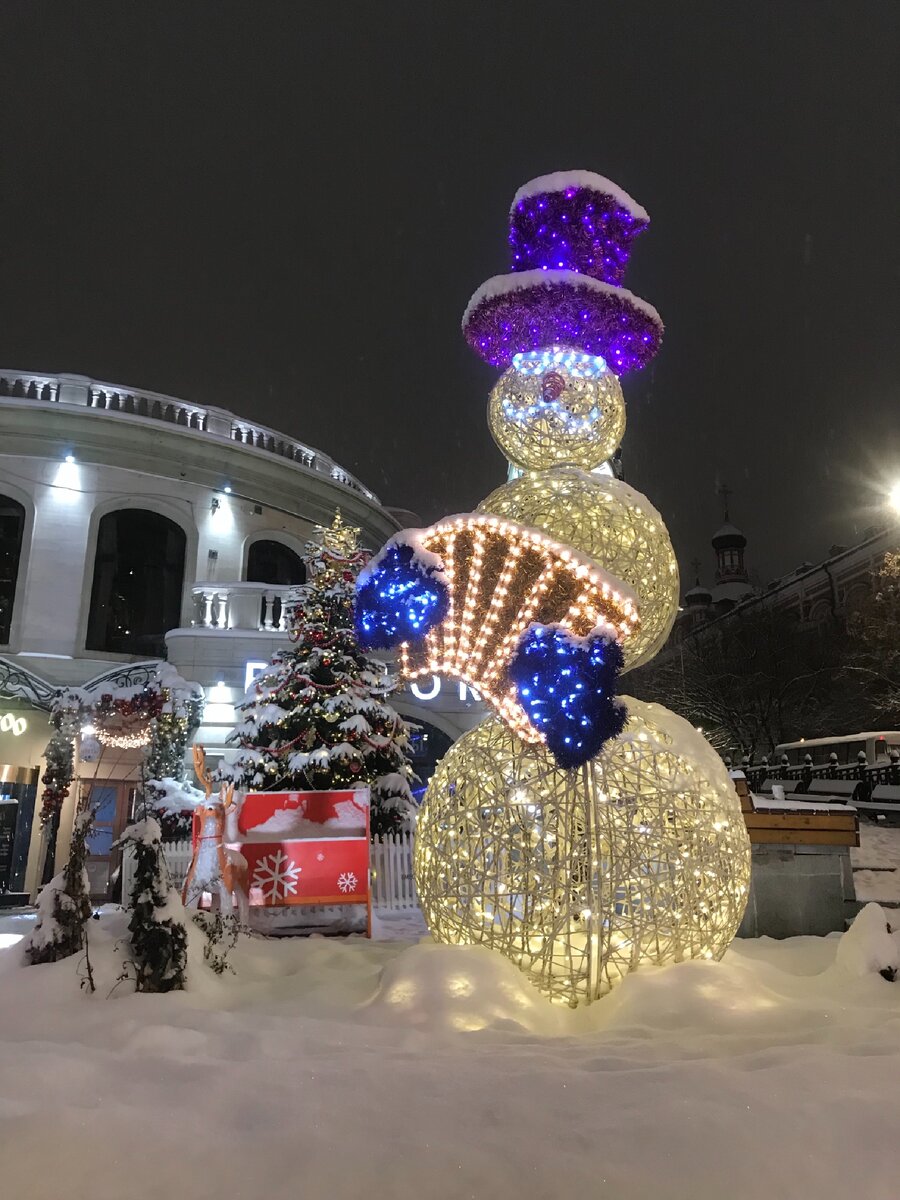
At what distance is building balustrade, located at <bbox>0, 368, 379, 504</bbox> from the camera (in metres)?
17.6

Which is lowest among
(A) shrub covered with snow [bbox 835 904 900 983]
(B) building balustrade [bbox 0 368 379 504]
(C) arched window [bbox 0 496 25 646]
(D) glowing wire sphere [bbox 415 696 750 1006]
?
(A) shrub covered with snow [bbox 835 904 900 983]

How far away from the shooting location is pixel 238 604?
651 inches

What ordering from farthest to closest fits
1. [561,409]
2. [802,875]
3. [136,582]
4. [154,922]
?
[136,582]
[802,875]
[561,409]
[154,922]

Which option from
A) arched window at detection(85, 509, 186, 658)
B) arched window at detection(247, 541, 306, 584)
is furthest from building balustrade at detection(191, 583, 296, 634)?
arched window at detection(247, 541, 306, 584)

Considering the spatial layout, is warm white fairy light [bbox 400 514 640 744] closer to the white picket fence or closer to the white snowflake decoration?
the white snowflake decoration

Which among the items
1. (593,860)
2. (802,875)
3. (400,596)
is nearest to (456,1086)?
(593,860)

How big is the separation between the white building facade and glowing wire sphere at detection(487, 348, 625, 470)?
11.2 meters

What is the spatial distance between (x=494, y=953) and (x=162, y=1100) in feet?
6.09

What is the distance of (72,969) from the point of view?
14.9 feet

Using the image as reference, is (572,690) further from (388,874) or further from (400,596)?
(388,874)

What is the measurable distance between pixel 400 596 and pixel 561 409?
2.07 metres

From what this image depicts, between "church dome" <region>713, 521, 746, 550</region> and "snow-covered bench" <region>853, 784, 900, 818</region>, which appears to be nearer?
"snow-covered bench" <region>853, 784, 900, 818</region>

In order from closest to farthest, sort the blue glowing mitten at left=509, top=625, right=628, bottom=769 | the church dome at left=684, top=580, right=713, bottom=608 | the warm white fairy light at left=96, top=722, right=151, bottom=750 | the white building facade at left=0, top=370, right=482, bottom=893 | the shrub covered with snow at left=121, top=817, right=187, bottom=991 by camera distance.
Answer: the blue glowing mitten at left=509, top=625, right=628, bottom=769, the shrub covered with snow at left=121, top=817, right=187, bottom=991, the warm white fairy light at left=96, top=722, right=151, bottom=750, the white building facade at left=0, top=370, right=482, bottom=893, the church dome at left=684, top=580, right=713, bottom=608

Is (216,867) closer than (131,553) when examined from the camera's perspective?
Yes
